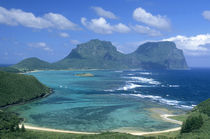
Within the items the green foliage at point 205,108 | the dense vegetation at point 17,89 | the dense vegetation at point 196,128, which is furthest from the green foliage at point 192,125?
the dense vegetation at point 17,89

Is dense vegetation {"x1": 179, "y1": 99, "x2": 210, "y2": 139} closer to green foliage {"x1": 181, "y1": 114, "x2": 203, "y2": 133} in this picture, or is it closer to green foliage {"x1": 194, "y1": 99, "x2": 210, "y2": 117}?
green foliage {"x1": 181, "y1": 114, "x2": 203, "y2": 133}

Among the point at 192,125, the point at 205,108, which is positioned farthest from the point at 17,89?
the point at 205,108

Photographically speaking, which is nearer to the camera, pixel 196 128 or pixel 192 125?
pixel 196 128

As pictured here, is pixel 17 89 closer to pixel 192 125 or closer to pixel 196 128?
pixel 192 125

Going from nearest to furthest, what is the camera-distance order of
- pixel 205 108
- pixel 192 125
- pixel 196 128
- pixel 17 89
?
pixel 196 128
pixel 192 125
pixel 205 108
pixel 17 89

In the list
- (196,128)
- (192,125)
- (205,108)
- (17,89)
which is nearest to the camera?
(196,128)

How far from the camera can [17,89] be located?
316ft

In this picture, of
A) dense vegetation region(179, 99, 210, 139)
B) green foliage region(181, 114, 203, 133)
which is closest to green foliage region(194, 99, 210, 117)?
dense vegetation region(179, 99, 210, 139)

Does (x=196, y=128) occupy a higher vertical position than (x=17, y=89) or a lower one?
lower

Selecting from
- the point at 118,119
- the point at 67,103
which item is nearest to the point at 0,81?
the point at 67,103

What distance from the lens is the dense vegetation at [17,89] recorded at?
86938mm

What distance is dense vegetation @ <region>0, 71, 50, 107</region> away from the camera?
86.9 m

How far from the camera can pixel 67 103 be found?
92750 millimetres

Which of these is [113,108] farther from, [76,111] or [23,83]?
[23,83]
